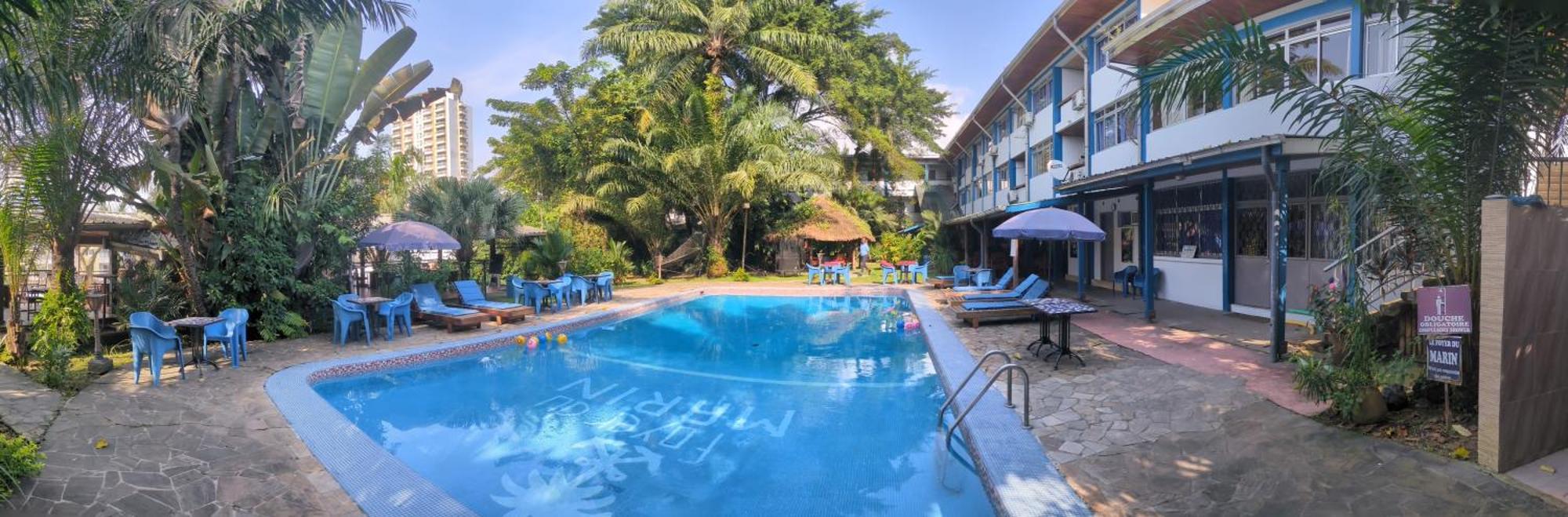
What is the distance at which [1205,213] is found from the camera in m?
13.1

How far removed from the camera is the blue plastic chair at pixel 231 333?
27.8 feet

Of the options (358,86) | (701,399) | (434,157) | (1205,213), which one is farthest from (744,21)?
(434,157)

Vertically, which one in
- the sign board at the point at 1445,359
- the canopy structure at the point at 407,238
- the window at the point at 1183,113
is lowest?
the sign board at the point at 1445,359

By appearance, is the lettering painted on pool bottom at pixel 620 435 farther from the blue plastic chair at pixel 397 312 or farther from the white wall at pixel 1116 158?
the white wall at pixel 1116 158

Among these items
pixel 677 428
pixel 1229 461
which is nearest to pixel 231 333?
pixel 677 428

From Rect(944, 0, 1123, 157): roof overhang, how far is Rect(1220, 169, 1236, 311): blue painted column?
21.1 ft

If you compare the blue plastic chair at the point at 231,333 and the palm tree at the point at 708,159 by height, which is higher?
the palm tree at the point at 708,159

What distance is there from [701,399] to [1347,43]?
11068 mm

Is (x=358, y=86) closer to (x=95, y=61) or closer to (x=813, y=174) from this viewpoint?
(x=95, y=61)

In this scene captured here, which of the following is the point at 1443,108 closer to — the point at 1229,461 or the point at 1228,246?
the point at 1229,461

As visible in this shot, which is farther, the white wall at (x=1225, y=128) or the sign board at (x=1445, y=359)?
the white wall at (x=1225, y=128)

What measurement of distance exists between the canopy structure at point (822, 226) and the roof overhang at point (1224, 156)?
14.8 m

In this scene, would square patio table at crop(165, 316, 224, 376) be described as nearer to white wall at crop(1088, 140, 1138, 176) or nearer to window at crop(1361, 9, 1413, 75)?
white wall at crop(1088, 140, 1138, 176)

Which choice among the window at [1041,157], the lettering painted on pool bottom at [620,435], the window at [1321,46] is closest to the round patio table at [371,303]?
the lettering painted on pool bottom at [620,435]
